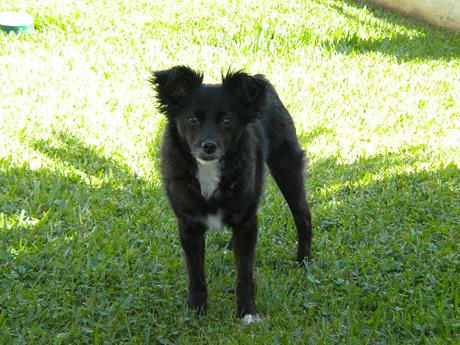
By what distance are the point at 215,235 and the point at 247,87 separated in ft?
5.55

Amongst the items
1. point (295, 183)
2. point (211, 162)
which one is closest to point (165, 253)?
point (295, 183)

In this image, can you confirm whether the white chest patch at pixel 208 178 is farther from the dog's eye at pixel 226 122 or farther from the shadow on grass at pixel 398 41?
the shadow on grass at pixel 398 41

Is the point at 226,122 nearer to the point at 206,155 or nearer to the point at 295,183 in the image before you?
the point at 206,155

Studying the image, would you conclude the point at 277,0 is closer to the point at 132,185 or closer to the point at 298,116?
the point at 298,116

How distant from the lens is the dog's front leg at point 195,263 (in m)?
4.15

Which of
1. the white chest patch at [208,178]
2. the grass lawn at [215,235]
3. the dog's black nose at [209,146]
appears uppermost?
the dog's black nose at [209,146]

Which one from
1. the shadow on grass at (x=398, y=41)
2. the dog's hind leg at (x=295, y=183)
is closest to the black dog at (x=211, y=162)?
the dog's hind leg at (x=295, y=183)

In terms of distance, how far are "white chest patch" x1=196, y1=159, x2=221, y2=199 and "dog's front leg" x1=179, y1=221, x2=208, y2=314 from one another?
266 millimetres

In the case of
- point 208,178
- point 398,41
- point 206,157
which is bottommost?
point 398,41

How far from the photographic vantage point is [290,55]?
9.61 metres

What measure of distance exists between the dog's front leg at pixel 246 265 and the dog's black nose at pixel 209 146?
586 mm

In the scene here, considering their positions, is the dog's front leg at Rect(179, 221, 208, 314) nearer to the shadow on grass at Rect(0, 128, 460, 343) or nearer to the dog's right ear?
the shadow on grass at Rect(0, 128, 460, 343)

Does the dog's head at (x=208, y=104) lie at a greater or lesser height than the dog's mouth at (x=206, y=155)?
greater

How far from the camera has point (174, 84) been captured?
403 cm
